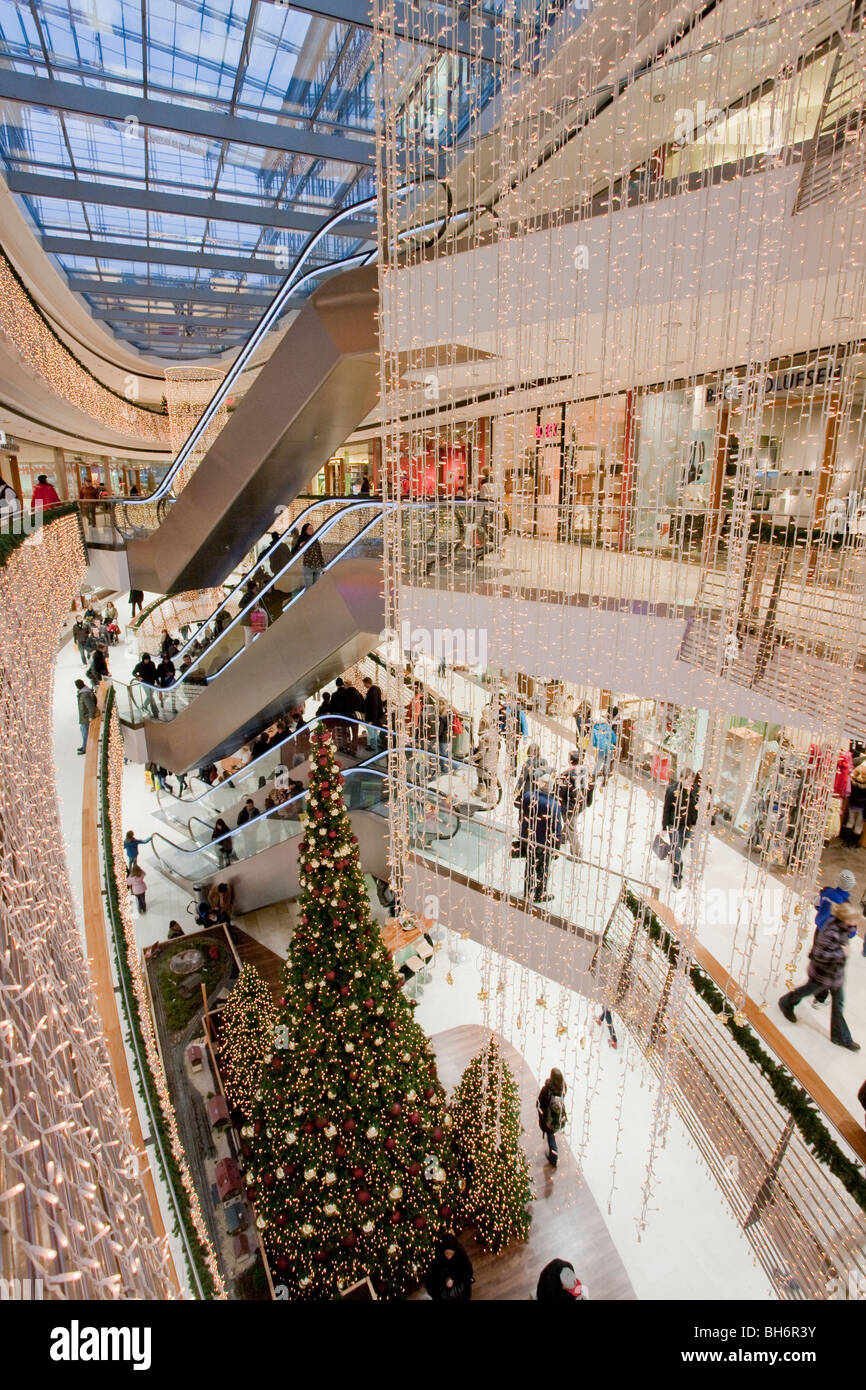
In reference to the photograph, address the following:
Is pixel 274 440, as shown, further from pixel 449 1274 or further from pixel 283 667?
pixel 449 1274

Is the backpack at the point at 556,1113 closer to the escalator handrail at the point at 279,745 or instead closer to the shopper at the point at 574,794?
the shopper at the point at 574,794

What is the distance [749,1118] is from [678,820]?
6.54 ft

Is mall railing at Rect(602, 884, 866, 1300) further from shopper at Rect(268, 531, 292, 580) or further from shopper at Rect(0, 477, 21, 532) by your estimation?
shopper at Rect(0, 477, 21, 532)

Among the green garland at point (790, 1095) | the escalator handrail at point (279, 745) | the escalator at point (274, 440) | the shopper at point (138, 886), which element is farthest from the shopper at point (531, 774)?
the shopper at point (138, 886)

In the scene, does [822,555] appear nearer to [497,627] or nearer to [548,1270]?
[497,627]

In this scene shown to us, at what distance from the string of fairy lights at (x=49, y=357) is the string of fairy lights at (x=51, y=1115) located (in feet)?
17.7

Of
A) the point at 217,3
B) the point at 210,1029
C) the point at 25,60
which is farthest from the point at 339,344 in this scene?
the point at 210,1029

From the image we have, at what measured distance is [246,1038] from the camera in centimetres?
609

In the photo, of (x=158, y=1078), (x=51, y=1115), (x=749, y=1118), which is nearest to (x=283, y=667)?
(x=158, y=1078)

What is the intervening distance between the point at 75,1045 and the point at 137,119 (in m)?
7.27

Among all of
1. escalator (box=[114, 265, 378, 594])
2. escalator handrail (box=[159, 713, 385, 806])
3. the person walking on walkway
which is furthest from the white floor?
escalator (box=[114, 265, 378, 594])

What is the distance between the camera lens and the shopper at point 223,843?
838 cm

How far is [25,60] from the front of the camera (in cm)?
587

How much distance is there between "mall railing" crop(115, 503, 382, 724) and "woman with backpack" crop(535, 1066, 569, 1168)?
4.96m
